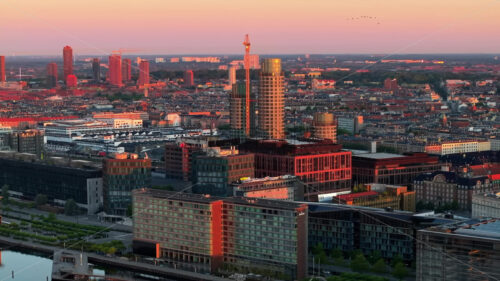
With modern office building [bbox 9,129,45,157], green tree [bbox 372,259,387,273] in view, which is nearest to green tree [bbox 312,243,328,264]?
green tree [bbox 372,259,387,273]

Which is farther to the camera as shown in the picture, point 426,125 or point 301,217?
point 426,125

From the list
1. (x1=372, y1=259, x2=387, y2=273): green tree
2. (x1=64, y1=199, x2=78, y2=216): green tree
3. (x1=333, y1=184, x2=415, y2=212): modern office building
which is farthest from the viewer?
(x1=64, y1=199, x2=78, y2=216): green tree

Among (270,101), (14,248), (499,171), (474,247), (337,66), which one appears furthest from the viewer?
(337,66)

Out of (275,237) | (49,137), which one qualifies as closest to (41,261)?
(275,237)

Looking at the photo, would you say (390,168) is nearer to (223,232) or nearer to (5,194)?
(223,232)

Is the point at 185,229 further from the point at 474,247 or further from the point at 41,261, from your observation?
the point at 474,247

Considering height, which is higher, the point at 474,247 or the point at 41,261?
the point at 474,247

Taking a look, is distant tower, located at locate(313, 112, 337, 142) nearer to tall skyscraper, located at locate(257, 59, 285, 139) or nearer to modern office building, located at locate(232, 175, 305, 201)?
tall skyscraper, located at locate(257, 59, 285, 139)


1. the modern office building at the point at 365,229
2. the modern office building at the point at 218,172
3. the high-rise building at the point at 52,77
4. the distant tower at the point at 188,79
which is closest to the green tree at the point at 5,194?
the modern office building at the point at 218,172
